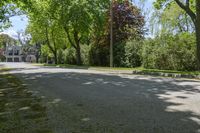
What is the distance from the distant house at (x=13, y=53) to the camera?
512 feet

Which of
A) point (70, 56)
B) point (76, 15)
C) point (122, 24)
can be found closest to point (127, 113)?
point (76, 15)

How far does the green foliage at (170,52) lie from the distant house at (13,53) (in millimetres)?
127545

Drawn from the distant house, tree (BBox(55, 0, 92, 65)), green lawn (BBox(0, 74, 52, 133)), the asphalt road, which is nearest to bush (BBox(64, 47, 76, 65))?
tree (BBox(55, 0, 92, 65))

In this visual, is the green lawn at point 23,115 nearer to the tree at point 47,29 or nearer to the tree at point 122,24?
the tree at point 122,24

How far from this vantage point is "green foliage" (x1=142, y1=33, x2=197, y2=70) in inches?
1169

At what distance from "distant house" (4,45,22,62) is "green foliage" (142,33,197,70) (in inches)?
5021

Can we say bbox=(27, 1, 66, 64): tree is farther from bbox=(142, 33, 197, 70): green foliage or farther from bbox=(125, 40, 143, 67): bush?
bbox=(142, 33, 197, 70): green foliage

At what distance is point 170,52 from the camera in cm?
3162

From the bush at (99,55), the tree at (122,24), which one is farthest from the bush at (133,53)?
the tree at (122,24)

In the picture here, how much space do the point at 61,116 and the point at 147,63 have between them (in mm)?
27102

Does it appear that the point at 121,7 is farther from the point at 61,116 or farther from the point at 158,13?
the point at 61,116

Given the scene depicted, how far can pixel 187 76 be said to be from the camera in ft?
70.8

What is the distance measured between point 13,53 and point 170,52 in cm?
13376

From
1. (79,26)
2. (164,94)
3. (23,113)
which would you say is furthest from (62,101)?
(79,26)
